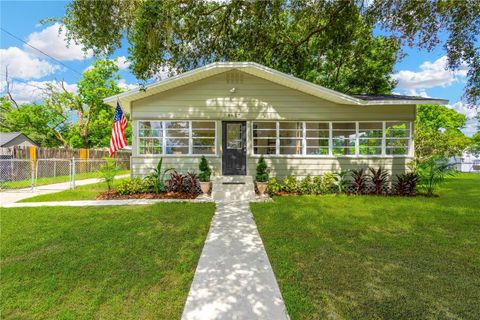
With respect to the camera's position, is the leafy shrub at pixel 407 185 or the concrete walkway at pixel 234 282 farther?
the leafy shrub at pixel 407 185

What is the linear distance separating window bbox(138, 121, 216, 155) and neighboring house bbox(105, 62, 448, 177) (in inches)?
1.4

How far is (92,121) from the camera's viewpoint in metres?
24.8

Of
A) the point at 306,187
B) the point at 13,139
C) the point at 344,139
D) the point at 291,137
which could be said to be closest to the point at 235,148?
the point at 291,137

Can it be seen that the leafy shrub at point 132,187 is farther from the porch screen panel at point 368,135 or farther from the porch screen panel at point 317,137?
the porch screen panel at point 368,135

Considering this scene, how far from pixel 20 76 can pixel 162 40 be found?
25113 millimetres

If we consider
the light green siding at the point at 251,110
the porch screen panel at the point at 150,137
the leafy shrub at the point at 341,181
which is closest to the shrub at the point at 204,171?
the light green siding at the point at 251,110

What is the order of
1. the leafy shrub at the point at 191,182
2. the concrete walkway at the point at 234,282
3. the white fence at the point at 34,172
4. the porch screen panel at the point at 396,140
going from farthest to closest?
the white fence at the point at 34,172, the porch screen panel at the point at 396,140, the leafy shrub at the point at 191,182, the concrete walkway at the point at 234,282

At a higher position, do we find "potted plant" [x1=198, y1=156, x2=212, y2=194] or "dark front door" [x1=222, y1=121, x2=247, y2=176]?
"dark front door" [x1=222, y1=121, x2=247, y2=176]

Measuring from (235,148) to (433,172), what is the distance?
7040 millimetres

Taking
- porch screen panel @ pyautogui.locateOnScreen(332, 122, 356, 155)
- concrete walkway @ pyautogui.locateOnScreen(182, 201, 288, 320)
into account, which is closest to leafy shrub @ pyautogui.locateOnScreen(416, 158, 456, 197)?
porch screen panel @ pyautogui.locateOnScreen(332, 122, 356, 155)

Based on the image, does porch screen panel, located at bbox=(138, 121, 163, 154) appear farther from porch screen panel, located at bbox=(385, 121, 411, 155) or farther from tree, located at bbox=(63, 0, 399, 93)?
porch screen panel, located at bbox=(385, 121, 411, 155)

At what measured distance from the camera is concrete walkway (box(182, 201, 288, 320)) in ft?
7.98

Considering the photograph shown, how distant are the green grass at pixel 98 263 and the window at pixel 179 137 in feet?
13.0

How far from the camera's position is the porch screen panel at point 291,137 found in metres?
9.86
